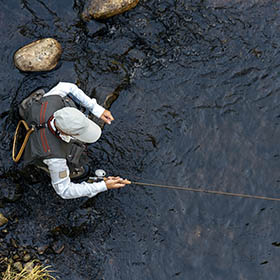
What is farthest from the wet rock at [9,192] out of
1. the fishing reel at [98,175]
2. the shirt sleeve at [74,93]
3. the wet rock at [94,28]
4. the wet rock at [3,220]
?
the wet rock at [94,28]

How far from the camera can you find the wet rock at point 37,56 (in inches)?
277

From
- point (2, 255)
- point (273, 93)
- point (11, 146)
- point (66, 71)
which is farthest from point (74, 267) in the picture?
point (273, 93)

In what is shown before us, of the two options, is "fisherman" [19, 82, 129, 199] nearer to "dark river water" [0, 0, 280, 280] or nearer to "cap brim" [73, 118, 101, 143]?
"cap brim" [73, 118, 101, 143]

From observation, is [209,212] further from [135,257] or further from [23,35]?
[23,35]

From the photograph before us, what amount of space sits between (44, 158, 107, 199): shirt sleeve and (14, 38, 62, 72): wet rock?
7.89 feet

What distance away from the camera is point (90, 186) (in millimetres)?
5785

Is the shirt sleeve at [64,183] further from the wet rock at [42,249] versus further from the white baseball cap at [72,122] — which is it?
the wet rock at [42,249]

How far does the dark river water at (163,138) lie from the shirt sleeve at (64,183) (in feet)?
4.09

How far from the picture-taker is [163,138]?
7.23 metres

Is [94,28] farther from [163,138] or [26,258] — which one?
[26,258]

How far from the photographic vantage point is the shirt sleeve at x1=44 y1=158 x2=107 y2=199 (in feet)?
17.7

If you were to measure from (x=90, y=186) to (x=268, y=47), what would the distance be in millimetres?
4510

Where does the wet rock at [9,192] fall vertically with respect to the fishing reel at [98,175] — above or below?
below

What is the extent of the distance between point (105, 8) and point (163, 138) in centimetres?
281
